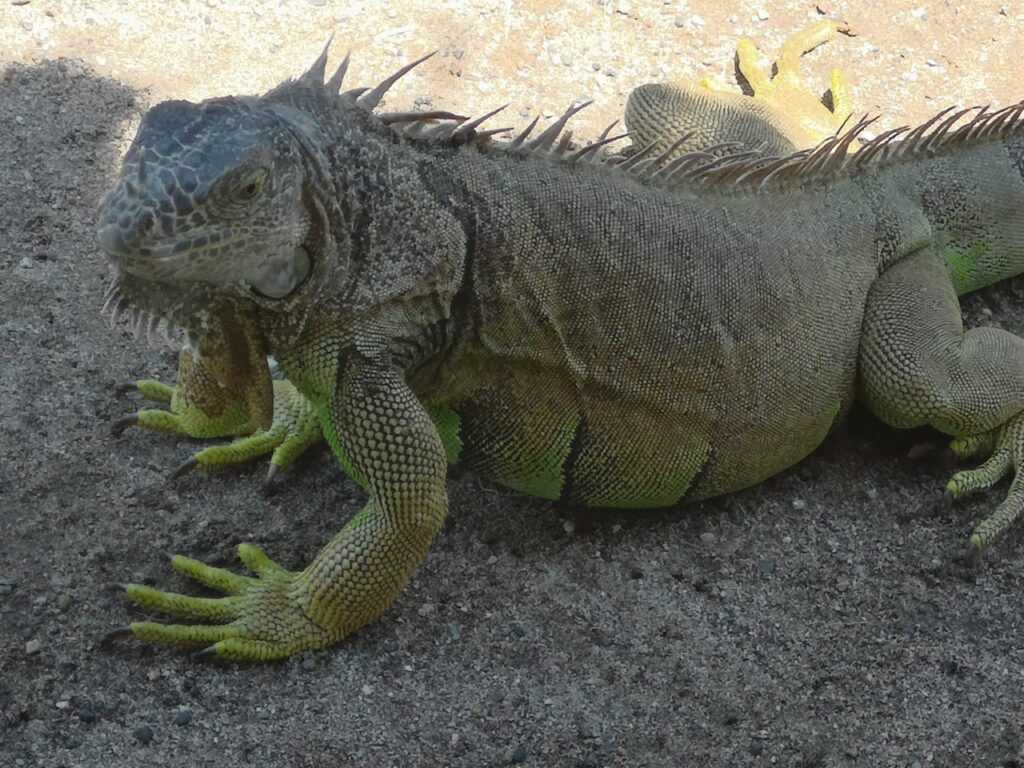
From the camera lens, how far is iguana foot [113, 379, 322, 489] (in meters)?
4.16

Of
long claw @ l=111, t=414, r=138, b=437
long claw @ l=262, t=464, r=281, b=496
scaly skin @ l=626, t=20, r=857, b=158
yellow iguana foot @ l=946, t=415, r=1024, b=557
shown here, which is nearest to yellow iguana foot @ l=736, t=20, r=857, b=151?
scaly skin @ l=626, t=20, r=857, b=158

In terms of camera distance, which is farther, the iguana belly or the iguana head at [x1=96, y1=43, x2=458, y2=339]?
the iguana belly

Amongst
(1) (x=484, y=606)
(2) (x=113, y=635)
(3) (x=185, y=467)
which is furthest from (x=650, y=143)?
(2) (x=113, y=635)

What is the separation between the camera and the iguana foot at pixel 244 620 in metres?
3.47

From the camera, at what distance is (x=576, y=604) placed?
3854 mm

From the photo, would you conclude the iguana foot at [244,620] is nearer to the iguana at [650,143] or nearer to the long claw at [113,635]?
the long claw at [113,635]

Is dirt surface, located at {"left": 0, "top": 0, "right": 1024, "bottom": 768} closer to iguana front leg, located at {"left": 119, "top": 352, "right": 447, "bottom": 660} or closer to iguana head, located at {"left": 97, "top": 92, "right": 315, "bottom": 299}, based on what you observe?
iguana front leg, located at {"left": 119, "top": 352, "right": 447, "bottom": 660}

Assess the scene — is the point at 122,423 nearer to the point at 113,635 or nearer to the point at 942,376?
the point at 113,635

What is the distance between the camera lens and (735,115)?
17.1 feet

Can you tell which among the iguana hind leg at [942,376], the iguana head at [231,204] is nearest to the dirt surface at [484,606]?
the iguana hind leg at [942,376]

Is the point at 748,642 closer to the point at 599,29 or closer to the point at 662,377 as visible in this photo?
the point at 662,377

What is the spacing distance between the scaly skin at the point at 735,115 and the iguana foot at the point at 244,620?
2443 mm

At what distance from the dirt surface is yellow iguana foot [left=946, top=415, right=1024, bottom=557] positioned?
96mm

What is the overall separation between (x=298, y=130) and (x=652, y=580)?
1.97m
